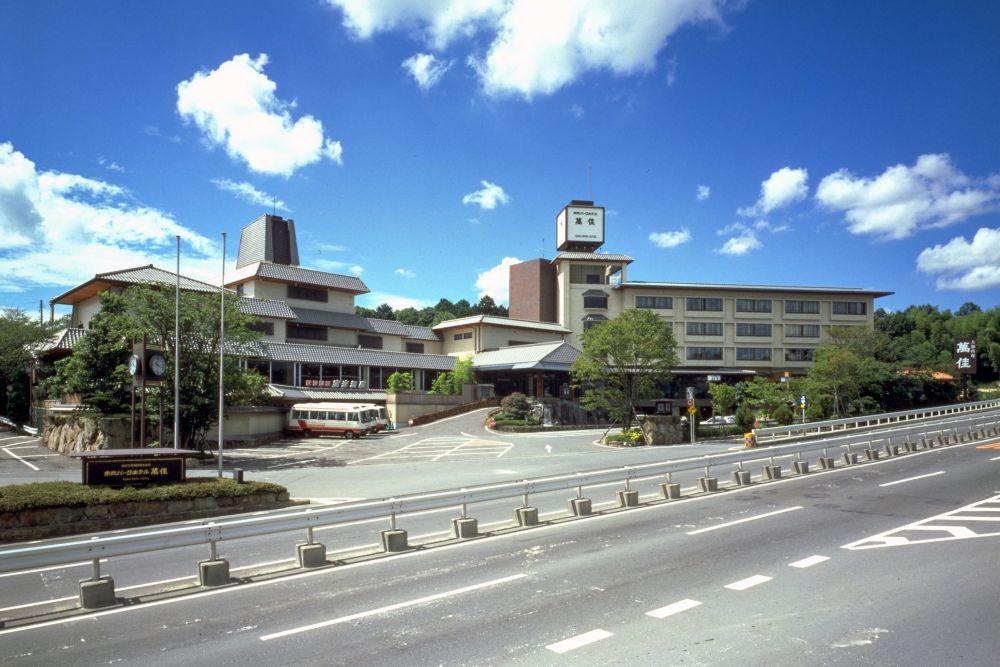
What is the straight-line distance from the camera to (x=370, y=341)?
64.3 meters

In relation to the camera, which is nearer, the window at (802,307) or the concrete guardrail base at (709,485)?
the concrete guardrail base at (709,485)

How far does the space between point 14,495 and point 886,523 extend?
18.8 metres

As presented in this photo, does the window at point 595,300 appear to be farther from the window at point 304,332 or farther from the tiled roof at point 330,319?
the window at point 304,332

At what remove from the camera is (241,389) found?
3102cm

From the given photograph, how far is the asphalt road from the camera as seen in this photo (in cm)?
684

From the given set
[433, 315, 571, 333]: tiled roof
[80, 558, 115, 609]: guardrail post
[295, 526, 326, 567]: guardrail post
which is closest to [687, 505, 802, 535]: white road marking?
[295, 526, 326, 567]: guardrail post

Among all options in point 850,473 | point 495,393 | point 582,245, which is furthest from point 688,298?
point 850,473

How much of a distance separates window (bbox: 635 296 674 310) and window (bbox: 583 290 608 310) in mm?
3612

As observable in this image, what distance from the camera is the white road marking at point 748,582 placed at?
353 inches

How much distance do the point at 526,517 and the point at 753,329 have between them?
69.6 meters

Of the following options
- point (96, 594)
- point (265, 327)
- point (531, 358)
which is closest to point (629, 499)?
point (96, 594)

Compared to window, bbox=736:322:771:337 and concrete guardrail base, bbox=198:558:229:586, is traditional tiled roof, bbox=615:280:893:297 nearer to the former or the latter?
window, bbox=736:322:771:337

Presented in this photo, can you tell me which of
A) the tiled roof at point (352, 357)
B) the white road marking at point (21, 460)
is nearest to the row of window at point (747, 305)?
the tiled roof at point (352, 357)

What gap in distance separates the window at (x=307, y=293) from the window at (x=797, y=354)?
51.8 metres
